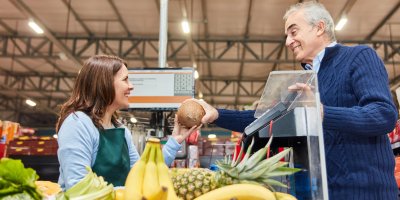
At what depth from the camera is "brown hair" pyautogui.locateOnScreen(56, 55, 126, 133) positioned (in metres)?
2.04

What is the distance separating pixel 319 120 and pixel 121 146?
3.45 feet

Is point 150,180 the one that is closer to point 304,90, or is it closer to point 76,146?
point 304,90

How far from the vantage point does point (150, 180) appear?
1.00 m

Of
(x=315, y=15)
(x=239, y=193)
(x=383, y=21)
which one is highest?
(x=383, y=21)

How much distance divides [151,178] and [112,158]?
3.08 feet

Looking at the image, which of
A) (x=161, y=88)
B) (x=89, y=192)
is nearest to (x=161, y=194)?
(x=89, y=192)

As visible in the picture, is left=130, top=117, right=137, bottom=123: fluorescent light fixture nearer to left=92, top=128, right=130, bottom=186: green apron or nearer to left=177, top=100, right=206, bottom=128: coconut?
left=92, top=128, right=130, bottom=186: green apron

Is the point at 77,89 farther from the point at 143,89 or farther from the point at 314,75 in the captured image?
the point at 143,89

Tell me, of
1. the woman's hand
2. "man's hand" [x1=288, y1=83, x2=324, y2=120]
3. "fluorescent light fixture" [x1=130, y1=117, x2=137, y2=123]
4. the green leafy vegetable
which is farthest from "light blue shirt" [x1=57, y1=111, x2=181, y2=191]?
"fluorescent light fixture" [x1=130, y1=117, x2=137, y2=123]

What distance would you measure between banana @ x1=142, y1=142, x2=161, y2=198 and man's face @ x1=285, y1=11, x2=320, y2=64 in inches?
45.8

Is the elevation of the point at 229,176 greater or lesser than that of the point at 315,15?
lesser

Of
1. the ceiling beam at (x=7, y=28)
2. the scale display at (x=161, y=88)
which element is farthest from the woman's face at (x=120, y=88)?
the ceiling beam at (x=7, y=28)

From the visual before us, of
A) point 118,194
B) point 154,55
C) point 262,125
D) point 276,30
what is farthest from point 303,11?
point 154,55

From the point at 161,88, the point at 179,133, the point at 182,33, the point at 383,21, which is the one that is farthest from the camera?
the point at 182,33
